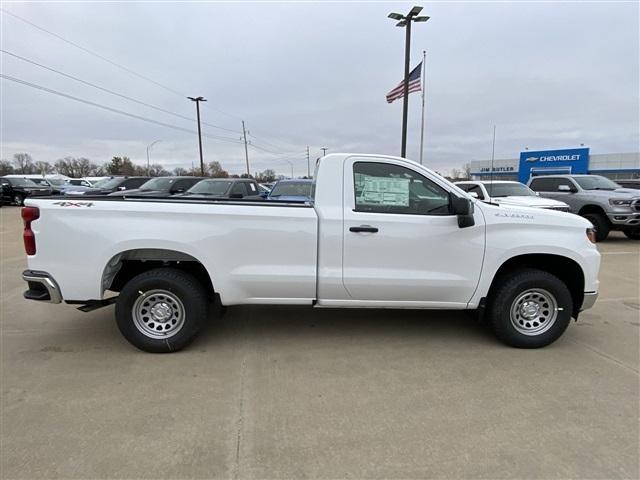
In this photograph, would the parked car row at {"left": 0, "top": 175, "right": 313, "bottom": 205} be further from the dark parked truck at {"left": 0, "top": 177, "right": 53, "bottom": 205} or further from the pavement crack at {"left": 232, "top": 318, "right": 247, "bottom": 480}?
the pavement crack at {"left": 232, "top": 318, "right": 247, "bottom": 480}

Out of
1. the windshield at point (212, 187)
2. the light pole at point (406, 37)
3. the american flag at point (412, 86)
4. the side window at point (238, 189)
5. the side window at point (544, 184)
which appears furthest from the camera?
the american flag at point (412, 86)

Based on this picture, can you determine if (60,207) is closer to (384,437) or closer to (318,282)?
(318,282)

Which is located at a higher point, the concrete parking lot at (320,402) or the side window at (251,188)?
the side window at (251,188)

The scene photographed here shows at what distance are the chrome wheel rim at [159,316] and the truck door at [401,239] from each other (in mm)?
1630

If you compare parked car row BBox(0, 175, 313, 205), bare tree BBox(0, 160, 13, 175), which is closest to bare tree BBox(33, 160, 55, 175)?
bare tree BBox(0, 160, 13, 175)

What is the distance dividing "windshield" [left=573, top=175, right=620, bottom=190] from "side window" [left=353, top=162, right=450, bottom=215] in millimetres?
10152

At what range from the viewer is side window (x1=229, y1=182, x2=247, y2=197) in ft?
41.0

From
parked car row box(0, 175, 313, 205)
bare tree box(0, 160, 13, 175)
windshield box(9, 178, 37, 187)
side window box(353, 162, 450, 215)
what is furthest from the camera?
bare tree box(0, 160, 13, 175)

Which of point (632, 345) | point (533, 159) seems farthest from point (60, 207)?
point (533, 159)

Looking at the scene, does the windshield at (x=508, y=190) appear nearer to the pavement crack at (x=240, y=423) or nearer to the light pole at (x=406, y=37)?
the light pole at (x=406, y=37)

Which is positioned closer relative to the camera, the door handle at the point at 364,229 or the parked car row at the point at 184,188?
the door handle at the point at 364,229

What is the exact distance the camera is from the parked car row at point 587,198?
418 inches

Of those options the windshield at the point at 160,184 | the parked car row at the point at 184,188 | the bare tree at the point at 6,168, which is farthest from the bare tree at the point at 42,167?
the windshield at the point at 160,184

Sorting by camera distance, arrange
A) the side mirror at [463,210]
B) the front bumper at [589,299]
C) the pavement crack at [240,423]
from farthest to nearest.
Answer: the front bumper at [589,299]
the side mirror at [463,210]
the pavement crack at [240,423]
